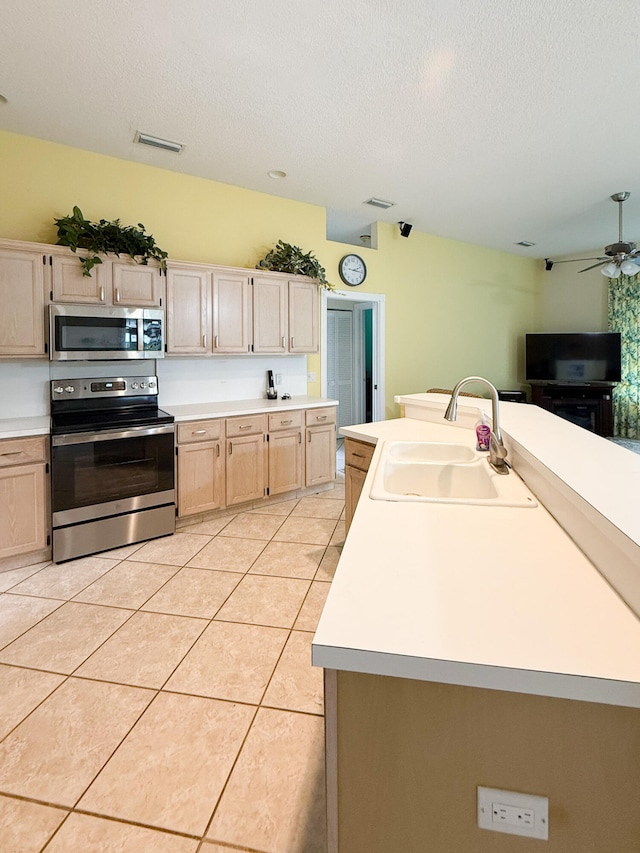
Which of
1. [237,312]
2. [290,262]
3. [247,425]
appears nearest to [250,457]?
[247,425]

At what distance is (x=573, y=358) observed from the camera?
701cm

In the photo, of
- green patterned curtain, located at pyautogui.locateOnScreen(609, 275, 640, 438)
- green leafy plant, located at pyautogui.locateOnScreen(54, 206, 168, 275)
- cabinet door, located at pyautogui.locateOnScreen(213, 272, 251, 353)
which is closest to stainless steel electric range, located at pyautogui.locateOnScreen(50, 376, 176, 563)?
cabinet door, located at pyautogui.locateOnScreen(213, 272, 251, 353)

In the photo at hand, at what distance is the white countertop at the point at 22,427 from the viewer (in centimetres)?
280

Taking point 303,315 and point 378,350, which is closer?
point 303,315

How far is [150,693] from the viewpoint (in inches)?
73.2

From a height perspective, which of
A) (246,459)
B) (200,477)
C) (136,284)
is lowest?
(200,477)

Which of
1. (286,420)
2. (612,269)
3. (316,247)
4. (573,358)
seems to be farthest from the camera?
(573,358)

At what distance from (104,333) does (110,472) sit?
995mm

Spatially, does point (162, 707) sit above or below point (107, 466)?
below

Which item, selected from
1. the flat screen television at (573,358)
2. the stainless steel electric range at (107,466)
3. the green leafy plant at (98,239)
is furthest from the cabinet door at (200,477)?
the flat screen television at (573,358)

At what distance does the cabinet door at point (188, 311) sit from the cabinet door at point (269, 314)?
460 mm

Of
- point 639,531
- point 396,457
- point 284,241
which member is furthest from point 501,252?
point 639,531

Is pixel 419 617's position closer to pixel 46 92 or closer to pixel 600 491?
pixel 600 491

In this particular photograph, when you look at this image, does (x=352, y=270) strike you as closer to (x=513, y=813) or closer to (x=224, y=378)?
(x=224, y=378)
